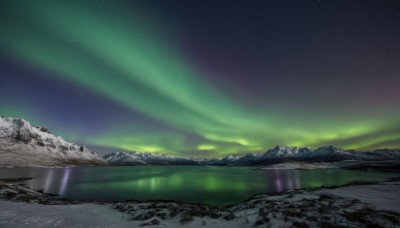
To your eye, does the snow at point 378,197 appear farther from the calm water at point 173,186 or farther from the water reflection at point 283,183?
the water reflection at point 283,183

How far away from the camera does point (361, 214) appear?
20297 millimetres

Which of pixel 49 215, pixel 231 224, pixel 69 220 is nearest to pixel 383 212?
pixel 231 224

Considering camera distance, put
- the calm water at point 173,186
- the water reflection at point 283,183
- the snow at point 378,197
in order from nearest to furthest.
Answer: the snow at point 378,197 → the calm water at point 173,186 → the water reflection at point 283,183

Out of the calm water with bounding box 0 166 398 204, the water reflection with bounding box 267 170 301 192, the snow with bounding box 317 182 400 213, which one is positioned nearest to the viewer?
the snow with bounding box 317 182 400 213

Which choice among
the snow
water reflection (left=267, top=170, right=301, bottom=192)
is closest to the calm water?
water reflection (left=267, top=170, right=301, bottom=192)

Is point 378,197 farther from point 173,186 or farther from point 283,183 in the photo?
point 173,186

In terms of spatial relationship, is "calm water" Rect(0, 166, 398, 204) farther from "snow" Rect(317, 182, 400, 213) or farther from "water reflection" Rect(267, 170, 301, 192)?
"snow" Rect(317, 182, 400, 213)

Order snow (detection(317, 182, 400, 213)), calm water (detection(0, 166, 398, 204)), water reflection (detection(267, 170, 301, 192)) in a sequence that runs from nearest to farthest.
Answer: snow (detection(317, 182, 400, 213)) → calm water (detection(0, 166, 398, 204)) → water reflection (detection(267, 170, 301, 192))

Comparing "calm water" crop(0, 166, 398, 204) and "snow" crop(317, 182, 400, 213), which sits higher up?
"snow" crop(317, 182, 400, 213)

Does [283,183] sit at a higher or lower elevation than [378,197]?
lower

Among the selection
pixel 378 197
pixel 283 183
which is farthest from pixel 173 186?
pixel 378 197

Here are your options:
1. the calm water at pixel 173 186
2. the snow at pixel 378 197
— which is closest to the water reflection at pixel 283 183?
the calm water at pixel 173 186

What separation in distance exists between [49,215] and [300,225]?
77.7ft

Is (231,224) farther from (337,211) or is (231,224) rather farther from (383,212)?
(383,212)
